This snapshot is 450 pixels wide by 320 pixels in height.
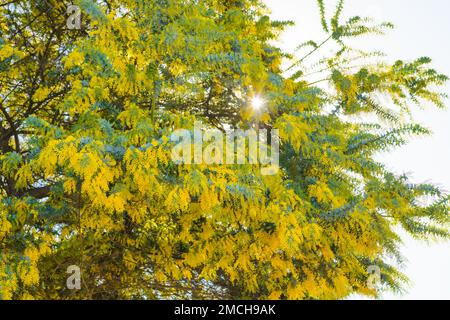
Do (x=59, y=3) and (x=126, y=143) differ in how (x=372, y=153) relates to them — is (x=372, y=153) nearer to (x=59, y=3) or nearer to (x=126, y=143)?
(x=126, y=143)

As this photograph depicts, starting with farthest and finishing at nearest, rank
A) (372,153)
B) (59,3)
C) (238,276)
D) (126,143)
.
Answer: (59,3)
(372,153)
(238,276)
(126,143)

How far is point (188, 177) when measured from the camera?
9.28 feet

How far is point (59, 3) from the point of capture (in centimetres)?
455

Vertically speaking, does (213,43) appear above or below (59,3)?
below

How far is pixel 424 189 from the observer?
3492 millimetres

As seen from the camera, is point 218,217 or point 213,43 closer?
point 218,217

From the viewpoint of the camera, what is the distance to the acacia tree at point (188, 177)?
10.2ft

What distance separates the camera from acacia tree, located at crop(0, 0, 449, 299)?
3.11 m

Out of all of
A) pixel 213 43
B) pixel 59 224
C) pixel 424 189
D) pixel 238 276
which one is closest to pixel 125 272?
pixel 59 224

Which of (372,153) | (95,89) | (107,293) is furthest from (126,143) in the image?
(372,153)
